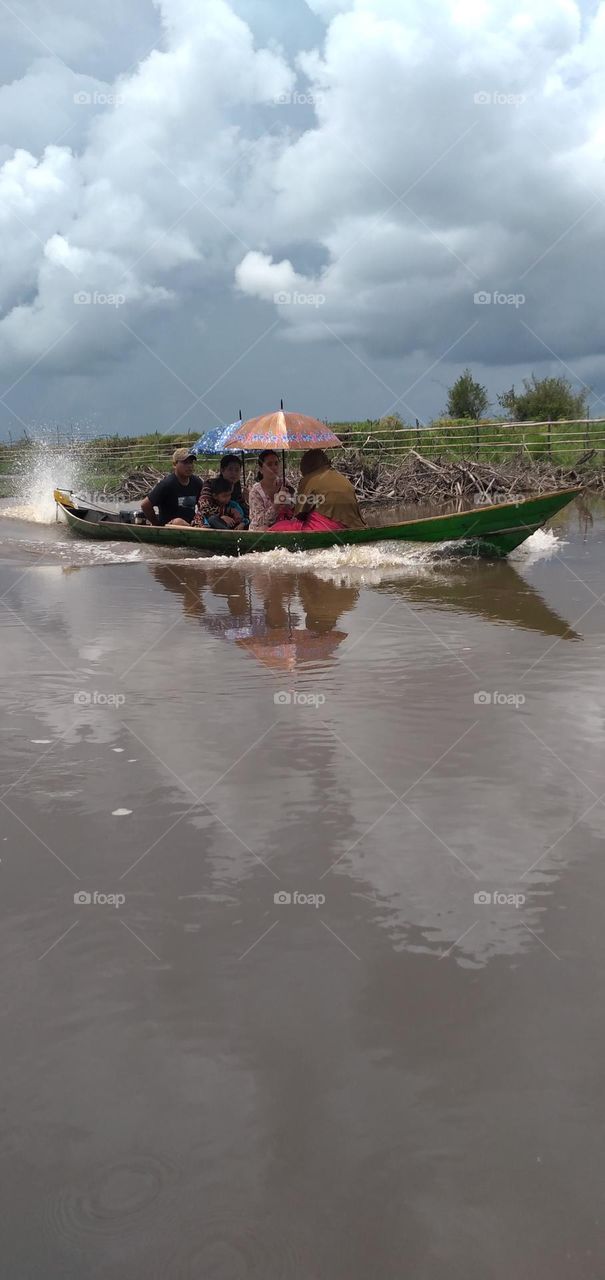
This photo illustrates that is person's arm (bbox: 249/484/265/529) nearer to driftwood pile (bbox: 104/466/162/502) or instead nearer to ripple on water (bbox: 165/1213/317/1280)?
ripple on water (bbox: 165/1213/317/1280)

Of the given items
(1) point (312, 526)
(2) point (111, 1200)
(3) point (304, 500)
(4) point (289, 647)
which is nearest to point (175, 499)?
(3) point (304, 500)

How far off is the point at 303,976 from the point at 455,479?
21.9 metres

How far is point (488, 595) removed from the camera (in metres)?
9.70

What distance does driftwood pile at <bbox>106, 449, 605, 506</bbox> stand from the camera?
23.5 m

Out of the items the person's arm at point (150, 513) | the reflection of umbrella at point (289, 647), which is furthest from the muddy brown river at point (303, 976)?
the person's arm at point (150, 513)

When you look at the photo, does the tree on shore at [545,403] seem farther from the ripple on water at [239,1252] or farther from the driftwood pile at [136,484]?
the ripple on water at [239,1252]

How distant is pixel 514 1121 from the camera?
6.91ft

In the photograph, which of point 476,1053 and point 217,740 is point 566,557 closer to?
point 217,740

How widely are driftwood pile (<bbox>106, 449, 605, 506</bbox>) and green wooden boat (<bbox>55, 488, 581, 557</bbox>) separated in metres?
11.3

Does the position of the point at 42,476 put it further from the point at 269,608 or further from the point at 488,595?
the point at 488,595

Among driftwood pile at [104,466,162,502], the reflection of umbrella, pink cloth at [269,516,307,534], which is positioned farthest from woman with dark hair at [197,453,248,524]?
driftwood pile at [104,466,162,502]

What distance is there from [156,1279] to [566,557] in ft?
39.1

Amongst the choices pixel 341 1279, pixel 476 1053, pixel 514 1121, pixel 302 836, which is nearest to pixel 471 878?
pixel 302 836

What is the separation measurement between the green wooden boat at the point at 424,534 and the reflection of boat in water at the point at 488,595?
42cm
